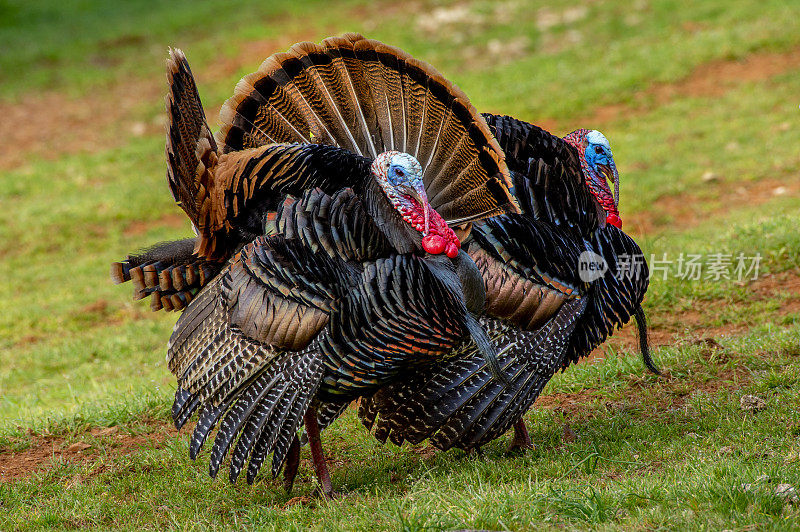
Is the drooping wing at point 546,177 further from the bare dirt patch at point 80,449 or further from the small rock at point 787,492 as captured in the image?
the bare dirt patch at point 80,449

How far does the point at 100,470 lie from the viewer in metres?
5.03

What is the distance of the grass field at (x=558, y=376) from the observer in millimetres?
4082

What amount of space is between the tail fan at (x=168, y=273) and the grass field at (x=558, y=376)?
987mm

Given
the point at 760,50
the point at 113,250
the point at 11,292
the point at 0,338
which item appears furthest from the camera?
the point at 760,50

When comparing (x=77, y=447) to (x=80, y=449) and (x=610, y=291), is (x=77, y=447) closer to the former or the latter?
(x=80, y=449)

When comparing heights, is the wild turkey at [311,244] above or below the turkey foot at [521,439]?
above

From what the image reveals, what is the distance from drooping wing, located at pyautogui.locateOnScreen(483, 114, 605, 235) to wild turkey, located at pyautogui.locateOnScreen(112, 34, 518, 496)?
438 millimetres

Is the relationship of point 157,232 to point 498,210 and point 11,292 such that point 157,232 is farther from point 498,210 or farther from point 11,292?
point 498,210

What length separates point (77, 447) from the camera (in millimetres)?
5336

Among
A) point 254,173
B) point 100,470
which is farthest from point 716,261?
point 100,470

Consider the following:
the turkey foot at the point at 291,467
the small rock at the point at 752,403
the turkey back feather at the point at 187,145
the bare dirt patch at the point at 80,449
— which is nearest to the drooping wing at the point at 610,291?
the small rock at the point at 752,403

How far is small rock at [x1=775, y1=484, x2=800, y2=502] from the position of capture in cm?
335

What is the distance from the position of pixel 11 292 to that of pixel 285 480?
5.47 meters

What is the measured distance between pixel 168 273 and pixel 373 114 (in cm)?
137
